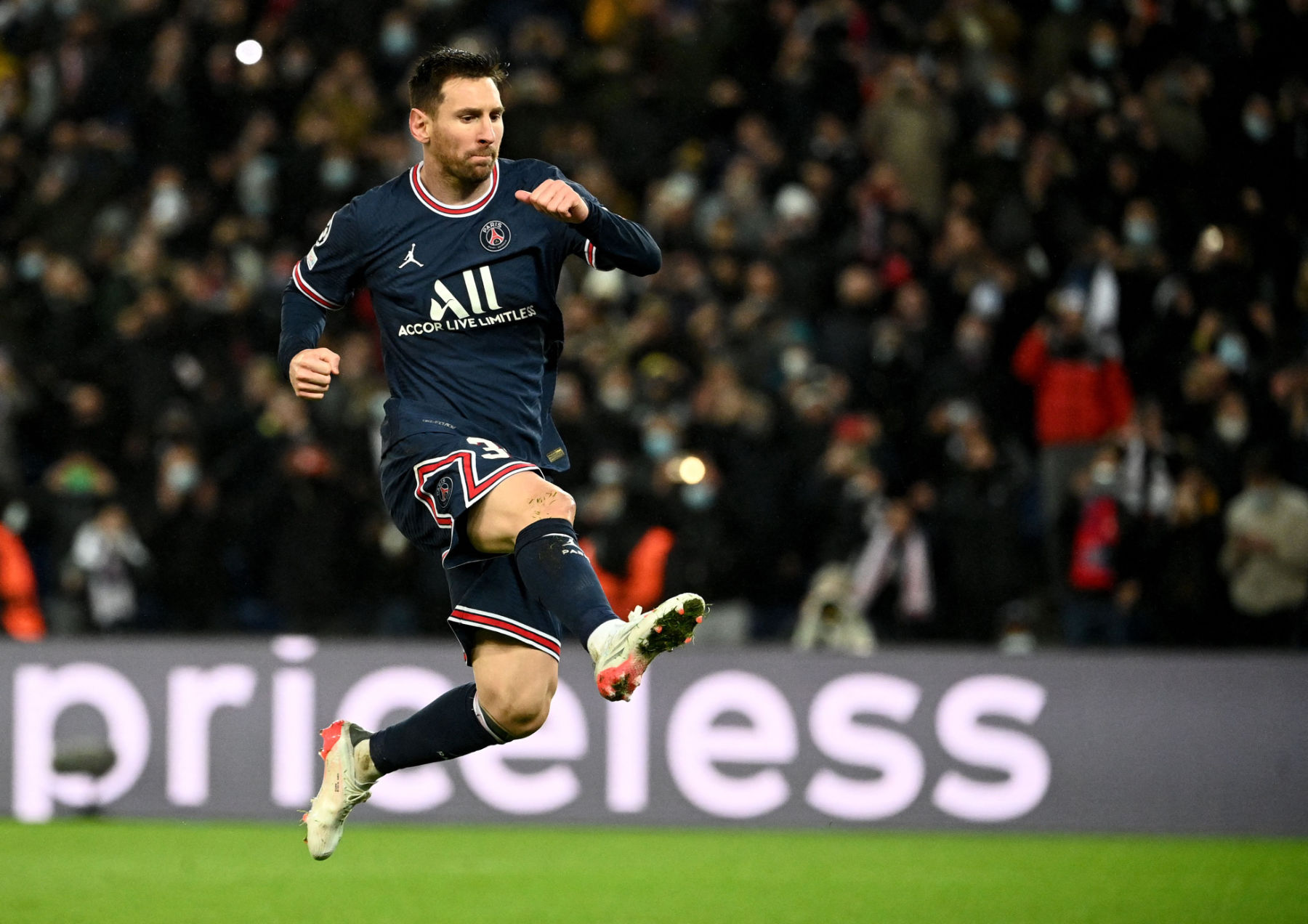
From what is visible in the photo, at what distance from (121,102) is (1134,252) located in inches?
320

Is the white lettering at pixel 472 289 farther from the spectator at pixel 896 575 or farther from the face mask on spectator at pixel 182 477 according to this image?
the face mask on spectator at pixel 182 477

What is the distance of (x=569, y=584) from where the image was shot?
548 cm

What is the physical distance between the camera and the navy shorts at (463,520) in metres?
5.68

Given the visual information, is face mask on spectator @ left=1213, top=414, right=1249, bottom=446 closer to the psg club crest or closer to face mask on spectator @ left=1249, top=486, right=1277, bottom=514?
face mask on spectator @ left=1249, top=486, right=1277, bottom=514

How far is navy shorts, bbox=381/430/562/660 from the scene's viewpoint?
5.68m

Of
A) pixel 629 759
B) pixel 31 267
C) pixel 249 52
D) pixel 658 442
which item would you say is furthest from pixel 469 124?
pixel 249 52

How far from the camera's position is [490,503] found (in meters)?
5.64

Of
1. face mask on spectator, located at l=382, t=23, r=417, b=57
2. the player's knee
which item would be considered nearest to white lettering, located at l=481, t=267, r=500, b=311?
the player's knee

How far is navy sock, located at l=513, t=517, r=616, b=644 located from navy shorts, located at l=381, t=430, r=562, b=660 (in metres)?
0.21

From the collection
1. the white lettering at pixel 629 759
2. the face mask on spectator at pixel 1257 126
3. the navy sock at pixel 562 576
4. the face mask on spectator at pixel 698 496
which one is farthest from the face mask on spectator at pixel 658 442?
the navy sock at pixel 562 576

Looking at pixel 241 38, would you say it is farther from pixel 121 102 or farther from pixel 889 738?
pixel 889 738

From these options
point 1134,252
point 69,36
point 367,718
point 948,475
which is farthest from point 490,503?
point 69,36

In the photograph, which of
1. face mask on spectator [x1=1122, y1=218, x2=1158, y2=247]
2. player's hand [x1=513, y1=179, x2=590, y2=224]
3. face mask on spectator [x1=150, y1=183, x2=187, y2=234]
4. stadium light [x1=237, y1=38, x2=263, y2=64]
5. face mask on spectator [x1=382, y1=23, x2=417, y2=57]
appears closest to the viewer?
Answer: player's hand [x1=513, y1=179, x2=590, y2=224]

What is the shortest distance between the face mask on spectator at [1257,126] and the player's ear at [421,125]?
9.76 meters
